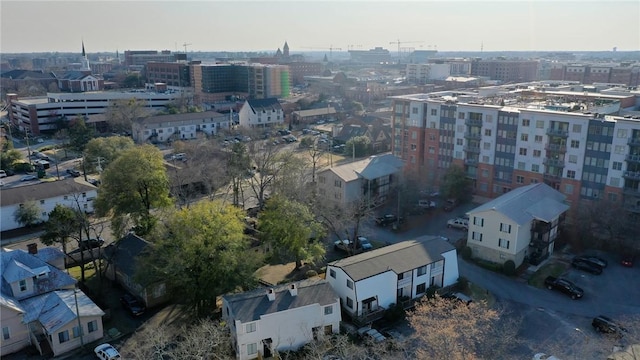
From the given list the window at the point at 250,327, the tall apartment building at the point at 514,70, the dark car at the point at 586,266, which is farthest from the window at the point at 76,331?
the tall apartment building at the point at 514,70

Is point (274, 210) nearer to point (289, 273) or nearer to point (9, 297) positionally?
point (289, 273)

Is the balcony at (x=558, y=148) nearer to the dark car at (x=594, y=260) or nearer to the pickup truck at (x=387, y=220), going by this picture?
the dark car at (x=594, y=260)

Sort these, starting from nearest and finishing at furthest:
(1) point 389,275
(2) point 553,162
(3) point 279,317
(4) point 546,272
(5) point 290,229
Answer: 1. (3) point 279,317
2. (1) point 389,275
3. (5) point 290,229
4. (4) point 546,272
5. (2) point 553,162

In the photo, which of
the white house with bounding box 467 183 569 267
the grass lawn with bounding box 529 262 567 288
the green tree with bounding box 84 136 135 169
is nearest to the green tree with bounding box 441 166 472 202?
the white house with bounding box 467 183 569 267

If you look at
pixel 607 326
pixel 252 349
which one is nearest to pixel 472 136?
pixel 607 326

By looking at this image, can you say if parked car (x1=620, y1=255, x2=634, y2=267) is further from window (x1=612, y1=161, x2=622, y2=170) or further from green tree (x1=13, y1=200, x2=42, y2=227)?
green tree (x1=13, y1=200, x2=42, y2=227)

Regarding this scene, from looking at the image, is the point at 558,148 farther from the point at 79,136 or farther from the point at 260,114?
the point at 79,136
